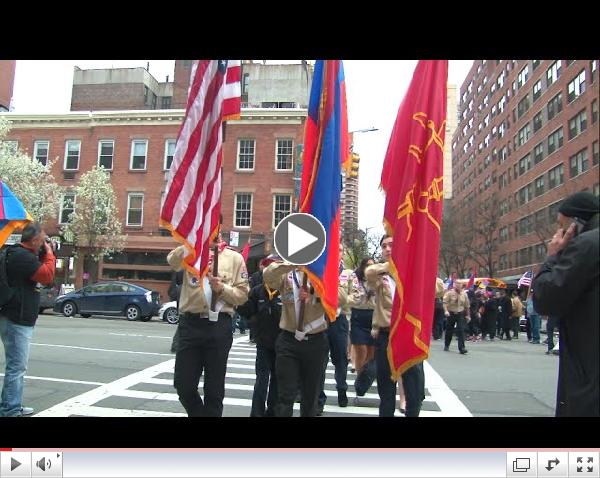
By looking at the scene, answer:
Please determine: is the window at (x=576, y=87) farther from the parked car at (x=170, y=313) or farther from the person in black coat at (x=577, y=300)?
the person in black coat at (x=577, y=300)

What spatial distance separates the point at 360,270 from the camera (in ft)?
26.3

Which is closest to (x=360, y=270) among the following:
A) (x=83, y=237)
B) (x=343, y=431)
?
(x=343, y=431)

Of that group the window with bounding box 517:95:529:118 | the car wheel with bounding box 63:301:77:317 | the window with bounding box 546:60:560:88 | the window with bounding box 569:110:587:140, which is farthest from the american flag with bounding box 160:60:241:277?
the window with bounding box 517:95:529:118

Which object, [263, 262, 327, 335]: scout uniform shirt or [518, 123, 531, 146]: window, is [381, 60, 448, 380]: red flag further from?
[518, 123, 531, 146]: window

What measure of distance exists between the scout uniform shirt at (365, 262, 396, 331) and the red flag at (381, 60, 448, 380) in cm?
116

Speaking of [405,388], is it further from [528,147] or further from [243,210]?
[528,147]

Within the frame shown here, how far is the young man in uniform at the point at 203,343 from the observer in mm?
4320

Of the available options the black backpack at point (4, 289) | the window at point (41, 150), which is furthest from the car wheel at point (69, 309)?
the black backpack at point (4, 289)

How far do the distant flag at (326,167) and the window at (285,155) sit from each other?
28.5 m

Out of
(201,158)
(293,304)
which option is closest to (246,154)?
(201,158)

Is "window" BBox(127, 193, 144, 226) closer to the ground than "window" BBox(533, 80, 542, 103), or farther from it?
closer to the ground

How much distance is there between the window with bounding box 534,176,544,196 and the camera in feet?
154
